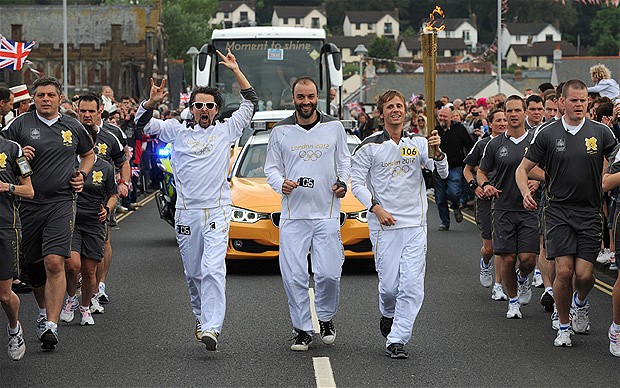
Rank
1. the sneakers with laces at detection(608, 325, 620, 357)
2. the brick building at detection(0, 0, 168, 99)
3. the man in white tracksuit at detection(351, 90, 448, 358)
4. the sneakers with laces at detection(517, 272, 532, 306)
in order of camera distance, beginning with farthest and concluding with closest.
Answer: the brick building at detection(0, 0, 168, 99) < the sneakers with laces at detection(517, 272, 532, 306) < the man in white tracksuit at detection(351, 90, 448, 358) < the sneakers with laces at detection(608, 325, 620, 357)

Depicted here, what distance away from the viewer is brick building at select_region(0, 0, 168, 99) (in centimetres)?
7975

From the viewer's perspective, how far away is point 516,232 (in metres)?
11.7

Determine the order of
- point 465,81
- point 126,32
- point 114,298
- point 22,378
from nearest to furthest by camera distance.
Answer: point 22,378, point 114,298, point 126,32, point 465,81

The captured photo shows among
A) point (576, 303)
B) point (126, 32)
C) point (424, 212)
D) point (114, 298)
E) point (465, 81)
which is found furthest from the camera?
point (465, 81)

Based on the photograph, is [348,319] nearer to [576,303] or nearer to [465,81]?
[576,303]

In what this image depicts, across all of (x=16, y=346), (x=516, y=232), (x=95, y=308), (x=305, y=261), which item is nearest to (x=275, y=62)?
(x=95, y=308)

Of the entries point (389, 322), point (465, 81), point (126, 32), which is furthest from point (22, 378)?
point (465, 81)

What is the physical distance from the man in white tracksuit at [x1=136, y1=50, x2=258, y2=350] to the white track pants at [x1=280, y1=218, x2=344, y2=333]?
1.69 ft

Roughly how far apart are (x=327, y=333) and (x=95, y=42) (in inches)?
2912

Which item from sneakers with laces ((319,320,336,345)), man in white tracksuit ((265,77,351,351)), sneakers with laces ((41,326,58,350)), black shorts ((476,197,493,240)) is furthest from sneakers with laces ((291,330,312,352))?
black shorts ((476,197,493,240))

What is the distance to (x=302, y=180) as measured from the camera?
9.78 meters

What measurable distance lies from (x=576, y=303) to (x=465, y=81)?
99.5 m

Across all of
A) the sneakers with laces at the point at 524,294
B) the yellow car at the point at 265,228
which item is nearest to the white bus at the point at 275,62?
the yellow car at the point at 265,228

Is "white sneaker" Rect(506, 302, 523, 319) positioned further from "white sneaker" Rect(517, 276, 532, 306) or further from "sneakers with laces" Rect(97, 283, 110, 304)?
"sneakers with laces" Rect(97, 283, 110, 304)
